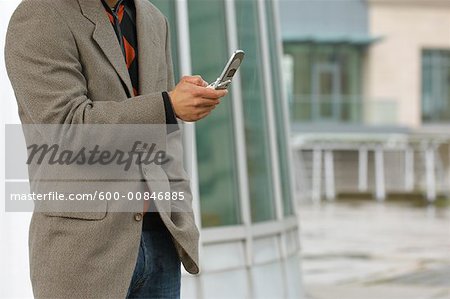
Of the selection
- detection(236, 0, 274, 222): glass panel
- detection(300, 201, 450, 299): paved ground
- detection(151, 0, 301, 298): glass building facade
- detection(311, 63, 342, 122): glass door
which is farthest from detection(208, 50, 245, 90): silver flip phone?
detection(311, 63, 342, 122): glass door

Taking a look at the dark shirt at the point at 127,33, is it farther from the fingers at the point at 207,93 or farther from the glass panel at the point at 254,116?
the glass panel at the point at 254,116

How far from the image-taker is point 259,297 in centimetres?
646

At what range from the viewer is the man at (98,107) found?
2.18 m

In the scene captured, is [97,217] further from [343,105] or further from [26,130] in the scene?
[343,105]

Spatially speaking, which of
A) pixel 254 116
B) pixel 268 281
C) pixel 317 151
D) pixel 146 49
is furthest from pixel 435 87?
pixel 146 49

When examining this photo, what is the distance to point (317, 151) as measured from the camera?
38594mm

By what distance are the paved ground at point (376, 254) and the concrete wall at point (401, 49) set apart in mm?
12424

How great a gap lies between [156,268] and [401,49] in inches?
1569

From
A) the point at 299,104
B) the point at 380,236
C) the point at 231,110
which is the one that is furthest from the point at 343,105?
the point at 231,110

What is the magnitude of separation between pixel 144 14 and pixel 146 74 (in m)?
0.20

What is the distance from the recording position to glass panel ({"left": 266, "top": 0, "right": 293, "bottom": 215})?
773 cm

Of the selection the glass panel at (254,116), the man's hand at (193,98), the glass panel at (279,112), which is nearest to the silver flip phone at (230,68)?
the man's hand at (193,98)

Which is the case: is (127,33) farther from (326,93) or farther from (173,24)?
(326,93)

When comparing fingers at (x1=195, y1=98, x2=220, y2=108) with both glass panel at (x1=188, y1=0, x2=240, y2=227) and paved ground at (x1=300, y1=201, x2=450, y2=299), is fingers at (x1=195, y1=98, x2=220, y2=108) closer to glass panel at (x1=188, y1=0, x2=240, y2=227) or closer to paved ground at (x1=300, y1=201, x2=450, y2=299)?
glass panel at (x1=188, y1=0, x2=240, y2=227)
